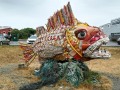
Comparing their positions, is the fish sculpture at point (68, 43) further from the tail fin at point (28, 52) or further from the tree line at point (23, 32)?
the tree line at point (23, 32)

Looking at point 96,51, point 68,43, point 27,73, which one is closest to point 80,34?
point 68,43

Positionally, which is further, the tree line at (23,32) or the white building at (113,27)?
the tree line at (23,32)

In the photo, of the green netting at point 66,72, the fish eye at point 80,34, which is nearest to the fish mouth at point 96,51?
the fish eye at point 80,34

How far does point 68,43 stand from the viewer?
12680mm

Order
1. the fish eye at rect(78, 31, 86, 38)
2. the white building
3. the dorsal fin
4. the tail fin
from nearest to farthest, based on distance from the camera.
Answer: the fish eye at rect(78, 31, 86, 38) → the dorsal fin → the tail fin → the white building

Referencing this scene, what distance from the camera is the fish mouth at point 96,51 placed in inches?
486

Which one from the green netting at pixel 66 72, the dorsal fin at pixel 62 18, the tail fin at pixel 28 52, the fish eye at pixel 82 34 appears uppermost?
the dorsal fin at pixel 62 18

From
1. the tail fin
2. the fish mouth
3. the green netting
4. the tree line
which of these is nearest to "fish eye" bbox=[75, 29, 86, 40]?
the fish mouth

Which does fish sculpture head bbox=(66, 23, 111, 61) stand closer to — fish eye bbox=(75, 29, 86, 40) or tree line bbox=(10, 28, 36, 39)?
fish eye bbox=(75, 29, 86, 40)

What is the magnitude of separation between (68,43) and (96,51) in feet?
3.41

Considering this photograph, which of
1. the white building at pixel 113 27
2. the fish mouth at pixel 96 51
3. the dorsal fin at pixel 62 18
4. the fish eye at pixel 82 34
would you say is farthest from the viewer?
the white building at pixel 113 27

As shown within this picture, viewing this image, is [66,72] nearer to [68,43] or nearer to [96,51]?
[68,43]

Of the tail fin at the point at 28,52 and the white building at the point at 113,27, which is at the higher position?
the white building at the point at 113,27

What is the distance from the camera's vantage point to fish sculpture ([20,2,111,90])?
12.5 m
